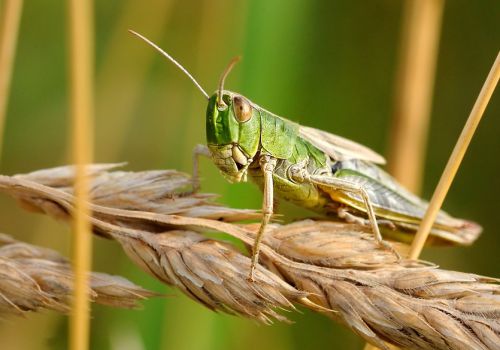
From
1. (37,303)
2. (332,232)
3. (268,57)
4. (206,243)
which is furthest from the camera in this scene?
(268,57)

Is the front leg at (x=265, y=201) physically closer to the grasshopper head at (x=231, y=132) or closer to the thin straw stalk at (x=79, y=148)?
the grasshopper head at (x=231, y=132)

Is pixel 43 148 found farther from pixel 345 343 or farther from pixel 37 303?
→ pixel 37 303

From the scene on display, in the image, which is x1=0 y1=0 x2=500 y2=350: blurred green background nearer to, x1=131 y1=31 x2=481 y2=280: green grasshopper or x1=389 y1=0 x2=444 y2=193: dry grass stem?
x1=131 y1=31 x2=481 y2=280: green grasshopper

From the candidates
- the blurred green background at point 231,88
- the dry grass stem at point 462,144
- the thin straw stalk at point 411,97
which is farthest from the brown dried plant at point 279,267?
the thin straw stalk at point 411,97

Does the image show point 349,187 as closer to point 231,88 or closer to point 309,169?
point 309,169

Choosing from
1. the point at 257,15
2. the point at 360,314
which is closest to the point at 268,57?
the point at 257,15

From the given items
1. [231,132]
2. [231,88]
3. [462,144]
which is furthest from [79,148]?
[231,88]

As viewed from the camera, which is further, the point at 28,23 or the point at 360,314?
the point at 28,23
